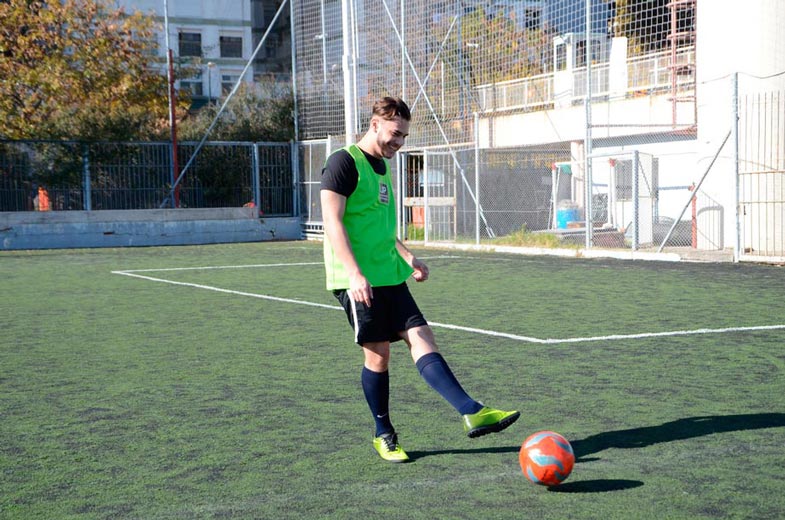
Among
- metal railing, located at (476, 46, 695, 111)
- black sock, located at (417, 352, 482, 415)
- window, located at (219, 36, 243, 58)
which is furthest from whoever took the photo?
window, located at (219, 36, 243, 58)

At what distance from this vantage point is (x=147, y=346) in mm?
8883

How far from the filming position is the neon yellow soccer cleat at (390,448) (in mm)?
4939

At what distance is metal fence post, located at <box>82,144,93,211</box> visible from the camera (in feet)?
90.1

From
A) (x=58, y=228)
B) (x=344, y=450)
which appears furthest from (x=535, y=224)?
(x=344, y=450)

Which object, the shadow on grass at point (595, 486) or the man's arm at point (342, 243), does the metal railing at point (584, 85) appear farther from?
the shadow on grass at point (595, 486)

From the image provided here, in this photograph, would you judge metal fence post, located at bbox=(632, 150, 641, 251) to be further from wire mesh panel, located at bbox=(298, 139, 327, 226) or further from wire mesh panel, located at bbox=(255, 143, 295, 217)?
wire mesh panel, located at bbox=(255, 143, 295, 217)

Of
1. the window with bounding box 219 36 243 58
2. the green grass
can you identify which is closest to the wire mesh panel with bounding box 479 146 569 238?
the green grass

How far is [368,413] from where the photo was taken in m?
6.04

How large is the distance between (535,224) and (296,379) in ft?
68.1

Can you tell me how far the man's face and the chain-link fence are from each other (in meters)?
23.7

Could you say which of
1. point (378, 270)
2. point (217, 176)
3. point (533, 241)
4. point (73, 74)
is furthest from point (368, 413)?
point (73, 74)

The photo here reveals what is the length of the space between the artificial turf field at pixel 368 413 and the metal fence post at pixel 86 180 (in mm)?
15420

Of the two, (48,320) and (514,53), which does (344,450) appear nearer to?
(48,320)

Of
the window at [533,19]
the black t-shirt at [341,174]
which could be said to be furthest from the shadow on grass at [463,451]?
the window at [533,19]
